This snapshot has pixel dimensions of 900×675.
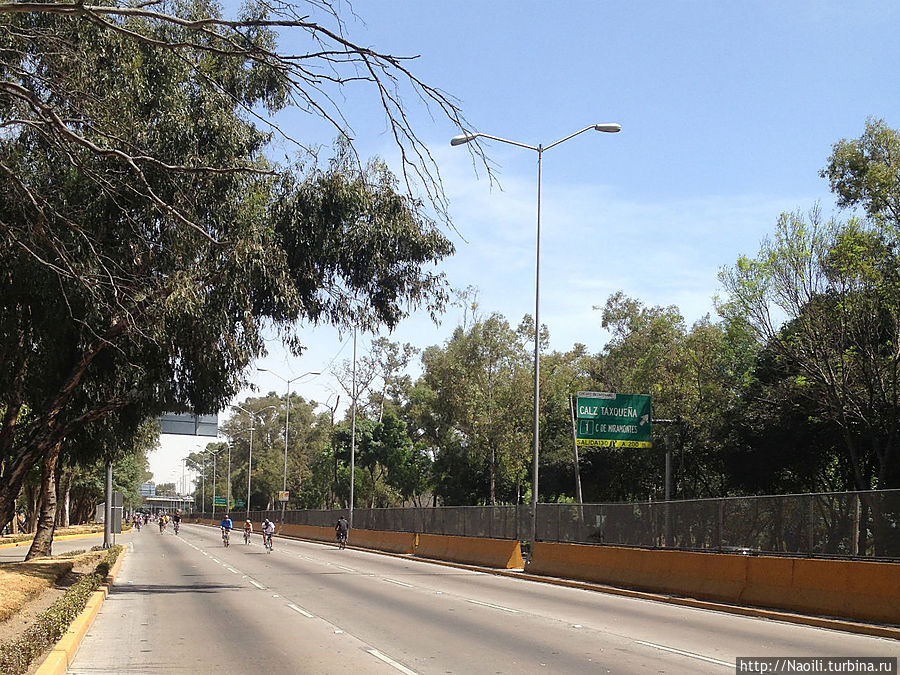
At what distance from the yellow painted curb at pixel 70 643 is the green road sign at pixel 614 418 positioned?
2179cm

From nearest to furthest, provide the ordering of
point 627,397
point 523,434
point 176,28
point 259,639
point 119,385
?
point 259,639 < point 176,28 < point 119,385 < point 627,397 < point 523,434

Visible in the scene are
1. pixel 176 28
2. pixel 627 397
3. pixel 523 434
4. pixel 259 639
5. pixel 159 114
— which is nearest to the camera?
pixel 259 639

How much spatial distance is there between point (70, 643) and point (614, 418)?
90.0ft

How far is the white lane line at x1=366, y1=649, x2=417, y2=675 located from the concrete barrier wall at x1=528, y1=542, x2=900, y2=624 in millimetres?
8541

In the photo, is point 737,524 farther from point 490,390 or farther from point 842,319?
point 490,390

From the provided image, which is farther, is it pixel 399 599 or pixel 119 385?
pixel 119 385

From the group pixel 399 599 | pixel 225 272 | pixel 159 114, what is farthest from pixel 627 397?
pixel 159 114

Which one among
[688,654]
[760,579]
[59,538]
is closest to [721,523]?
[760,579]

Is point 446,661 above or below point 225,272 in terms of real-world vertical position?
below

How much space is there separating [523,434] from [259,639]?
2071 inches

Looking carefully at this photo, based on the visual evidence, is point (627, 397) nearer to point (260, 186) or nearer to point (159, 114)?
point (260, 186)

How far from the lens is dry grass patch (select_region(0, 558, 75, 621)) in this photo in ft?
55.3

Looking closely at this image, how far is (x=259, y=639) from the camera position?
14242mm

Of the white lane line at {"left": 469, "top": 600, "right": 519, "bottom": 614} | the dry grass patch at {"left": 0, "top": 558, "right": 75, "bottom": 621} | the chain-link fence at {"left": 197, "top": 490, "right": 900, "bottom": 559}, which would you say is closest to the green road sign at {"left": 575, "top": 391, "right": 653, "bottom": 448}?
the chain-link fence at {"left": 197, "top": 490, "right": 900, "bottom": 559}
